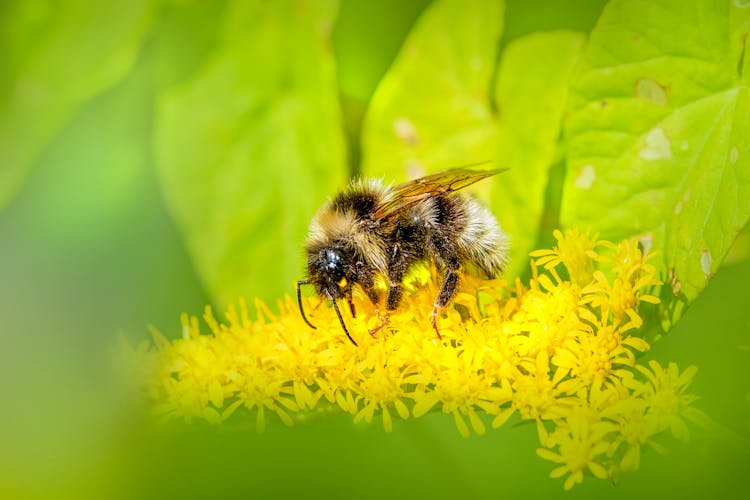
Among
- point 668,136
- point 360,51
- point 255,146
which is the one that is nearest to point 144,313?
point 255,146

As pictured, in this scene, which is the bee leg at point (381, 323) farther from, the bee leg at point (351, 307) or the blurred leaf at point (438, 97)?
the blurred leaf at point (438, 97)

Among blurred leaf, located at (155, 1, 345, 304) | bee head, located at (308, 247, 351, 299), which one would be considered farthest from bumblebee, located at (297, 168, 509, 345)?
blurred leaf, located at (155, 1, 345, 304)

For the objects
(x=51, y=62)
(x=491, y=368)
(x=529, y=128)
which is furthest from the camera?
(x=51, y=62)

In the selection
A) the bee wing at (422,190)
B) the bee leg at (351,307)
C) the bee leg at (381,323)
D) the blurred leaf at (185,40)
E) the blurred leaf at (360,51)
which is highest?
the blurred leaf at (185,40)

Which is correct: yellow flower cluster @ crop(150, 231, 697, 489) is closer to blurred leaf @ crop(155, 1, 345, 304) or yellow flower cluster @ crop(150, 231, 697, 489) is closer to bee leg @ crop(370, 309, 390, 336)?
bee leg @ crop(370, 309, 390, 336)

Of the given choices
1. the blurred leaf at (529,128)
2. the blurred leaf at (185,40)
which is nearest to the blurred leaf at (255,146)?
the blurred leaf at (185,40)

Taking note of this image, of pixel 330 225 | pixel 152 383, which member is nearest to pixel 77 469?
pixel 152 383

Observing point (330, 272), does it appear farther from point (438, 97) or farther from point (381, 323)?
point (438, 97)

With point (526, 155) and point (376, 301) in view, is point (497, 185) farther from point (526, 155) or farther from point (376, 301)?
point (376, 301)
